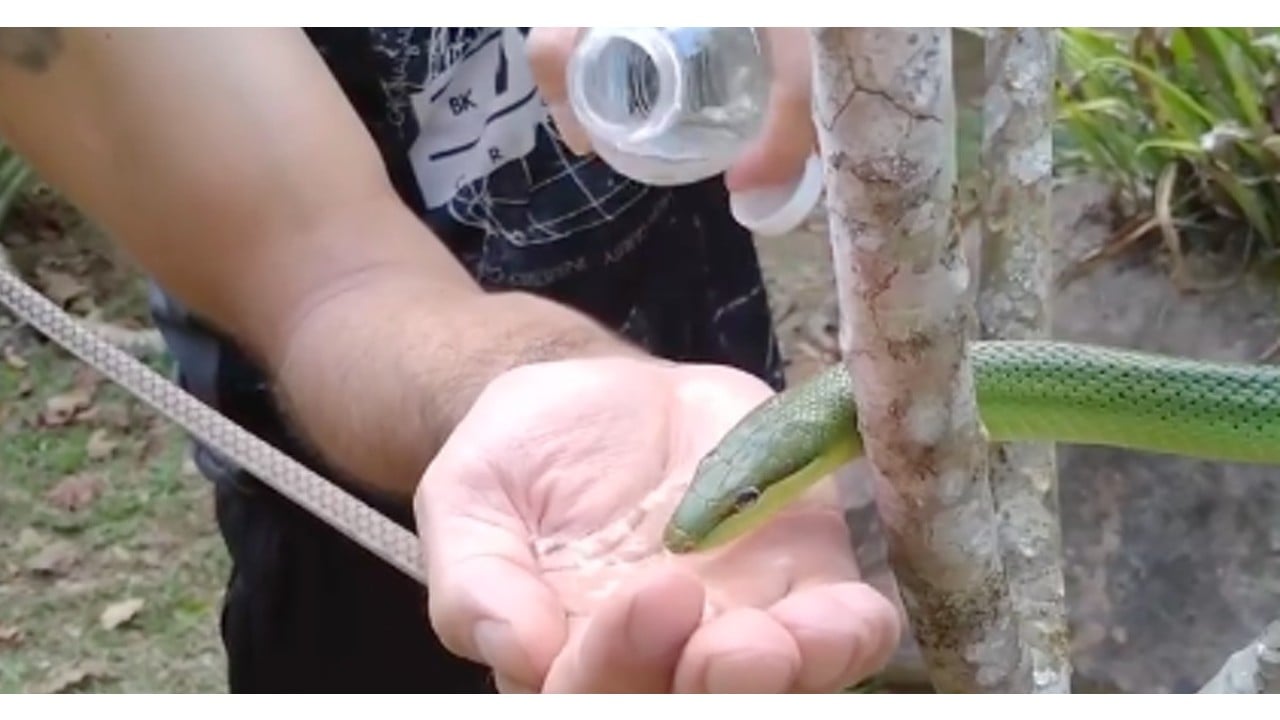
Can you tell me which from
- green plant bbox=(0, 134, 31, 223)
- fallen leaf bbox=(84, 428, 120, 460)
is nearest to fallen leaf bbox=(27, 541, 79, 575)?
fallen leaf bbox=(84, 428, 120, 460)

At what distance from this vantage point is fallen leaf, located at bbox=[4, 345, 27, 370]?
95.1 inches

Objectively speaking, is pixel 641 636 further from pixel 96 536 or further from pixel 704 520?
pixel 96 536

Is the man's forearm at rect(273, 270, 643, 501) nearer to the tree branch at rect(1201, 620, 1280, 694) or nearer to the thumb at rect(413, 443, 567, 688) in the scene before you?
the thumb at rect(413, 443, 567, 688)

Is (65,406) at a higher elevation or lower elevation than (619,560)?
lower

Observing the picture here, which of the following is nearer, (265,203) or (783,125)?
(783,125)

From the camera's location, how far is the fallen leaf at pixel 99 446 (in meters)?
2.26

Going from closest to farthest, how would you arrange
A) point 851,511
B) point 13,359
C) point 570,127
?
point 570,127, point 851,511, point 13,359

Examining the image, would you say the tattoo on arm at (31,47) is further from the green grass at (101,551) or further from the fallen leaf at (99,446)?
the fallen leaf at (99,446)

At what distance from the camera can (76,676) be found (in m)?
1.92

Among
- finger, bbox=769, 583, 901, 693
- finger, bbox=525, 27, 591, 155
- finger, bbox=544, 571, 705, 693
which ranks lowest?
finger, bbox=769, 583, 901, 693

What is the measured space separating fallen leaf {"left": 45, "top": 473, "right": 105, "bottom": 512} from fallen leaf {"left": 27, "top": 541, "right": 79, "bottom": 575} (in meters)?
0.06

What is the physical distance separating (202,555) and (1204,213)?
3.53 feet

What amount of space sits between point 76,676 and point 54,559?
21 centimetres

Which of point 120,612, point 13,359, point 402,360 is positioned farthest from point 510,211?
point 13,359
